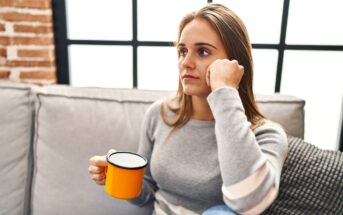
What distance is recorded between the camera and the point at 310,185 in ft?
2.86

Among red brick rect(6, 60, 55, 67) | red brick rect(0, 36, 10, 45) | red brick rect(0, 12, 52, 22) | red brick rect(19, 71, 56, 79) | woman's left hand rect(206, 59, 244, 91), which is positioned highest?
red brick rect(0, 12, 52, 22)

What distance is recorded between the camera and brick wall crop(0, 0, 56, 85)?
4.74ft

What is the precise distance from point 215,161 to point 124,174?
0.28m

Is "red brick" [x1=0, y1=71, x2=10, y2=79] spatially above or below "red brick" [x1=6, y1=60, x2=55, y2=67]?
below

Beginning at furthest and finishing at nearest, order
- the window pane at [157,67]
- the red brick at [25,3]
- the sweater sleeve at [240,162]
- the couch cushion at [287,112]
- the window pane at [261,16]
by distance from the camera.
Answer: the window pane at [157,67] → the window pane at [261,16] → the red brick at [25,3] → the couch cushion at [287,112] → the sweater sleeve at [240,162]

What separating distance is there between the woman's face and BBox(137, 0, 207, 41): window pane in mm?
718

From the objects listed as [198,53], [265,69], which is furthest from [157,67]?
[198,53]

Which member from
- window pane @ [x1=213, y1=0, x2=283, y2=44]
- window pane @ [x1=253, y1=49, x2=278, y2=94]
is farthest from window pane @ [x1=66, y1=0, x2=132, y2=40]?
window pane @ [x1=253, y1=49, x2=278, y2=94]

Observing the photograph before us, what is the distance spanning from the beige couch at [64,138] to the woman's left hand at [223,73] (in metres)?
0.39

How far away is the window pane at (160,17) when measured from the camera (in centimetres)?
158

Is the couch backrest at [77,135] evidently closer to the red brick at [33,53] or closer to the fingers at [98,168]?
the fingers at [98,168]

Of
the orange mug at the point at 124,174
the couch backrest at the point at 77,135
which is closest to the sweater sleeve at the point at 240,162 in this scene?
the orange mug at the point at 124,174

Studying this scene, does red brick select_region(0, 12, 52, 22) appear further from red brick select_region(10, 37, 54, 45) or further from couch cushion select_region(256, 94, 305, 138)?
couch cushion select_region(256, 94, 305, 138)

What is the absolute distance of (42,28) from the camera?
147cm
